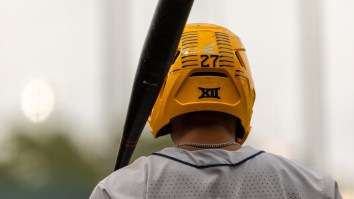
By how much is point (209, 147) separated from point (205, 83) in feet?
0.65

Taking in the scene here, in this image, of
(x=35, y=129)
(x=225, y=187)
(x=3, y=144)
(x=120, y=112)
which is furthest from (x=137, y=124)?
(x=35, y=129)

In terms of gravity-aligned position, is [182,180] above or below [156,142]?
above

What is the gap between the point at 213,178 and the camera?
2.46 m

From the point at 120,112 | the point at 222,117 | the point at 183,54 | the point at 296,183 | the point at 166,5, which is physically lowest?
the point at 120,112

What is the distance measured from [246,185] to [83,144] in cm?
2586

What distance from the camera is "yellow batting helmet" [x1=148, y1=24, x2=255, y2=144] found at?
2.60m

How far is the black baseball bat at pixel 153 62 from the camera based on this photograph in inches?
90.7

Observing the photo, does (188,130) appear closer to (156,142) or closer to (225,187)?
(225,187)

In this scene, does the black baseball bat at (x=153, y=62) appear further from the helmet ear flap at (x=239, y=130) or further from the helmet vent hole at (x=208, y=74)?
the helmet ear flap at (x=239, y=130)

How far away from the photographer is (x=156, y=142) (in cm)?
2520

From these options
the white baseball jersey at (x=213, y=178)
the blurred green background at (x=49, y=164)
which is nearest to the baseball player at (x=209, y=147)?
the white baseball jersey at (x=213, y=178)

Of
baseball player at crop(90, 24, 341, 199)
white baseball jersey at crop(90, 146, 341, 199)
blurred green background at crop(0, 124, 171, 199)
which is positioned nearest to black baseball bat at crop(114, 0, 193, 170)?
baseball player at crop(90, 24, 341, 199)

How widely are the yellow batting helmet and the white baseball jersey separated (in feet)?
0.44

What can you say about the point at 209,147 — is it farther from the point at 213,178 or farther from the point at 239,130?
the point at 239,130
